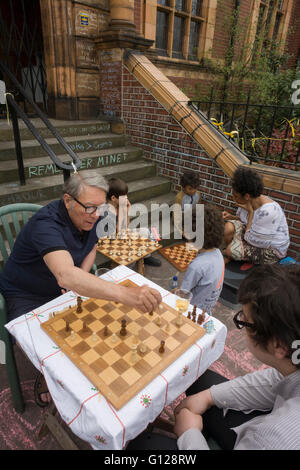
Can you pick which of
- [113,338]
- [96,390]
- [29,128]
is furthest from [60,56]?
[96,390]

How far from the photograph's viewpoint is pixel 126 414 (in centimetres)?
120

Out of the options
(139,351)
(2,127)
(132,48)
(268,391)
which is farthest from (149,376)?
(132,48)

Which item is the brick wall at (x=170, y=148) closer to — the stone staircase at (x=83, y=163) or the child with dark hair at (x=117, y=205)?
the stone staircase at (x=83, y=163)

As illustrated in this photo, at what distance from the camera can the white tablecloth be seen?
119 centimetres

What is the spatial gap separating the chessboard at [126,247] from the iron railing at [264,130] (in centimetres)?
226

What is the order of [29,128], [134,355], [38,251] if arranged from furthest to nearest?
[29,128] → [38,251] → [134,355]

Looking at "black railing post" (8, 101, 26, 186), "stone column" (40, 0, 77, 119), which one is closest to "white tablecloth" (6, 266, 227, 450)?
"black railing post" (8, 101, 26, 186)

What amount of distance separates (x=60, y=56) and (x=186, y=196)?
370 centimetres

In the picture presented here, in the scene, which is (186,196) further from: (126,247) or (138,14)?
(138,14)

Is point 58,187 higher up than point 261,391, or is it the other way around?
point 58,187

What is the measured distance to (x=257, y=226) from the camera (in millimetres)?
3455

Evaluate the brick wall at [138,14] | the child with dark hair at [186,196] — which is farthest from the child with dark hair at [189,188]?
the brick wall at [138,14]

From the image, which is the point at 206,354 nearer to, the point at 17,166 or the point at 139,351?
the point at 139,351

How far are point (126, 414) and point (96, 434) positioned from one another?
15 centimetres
